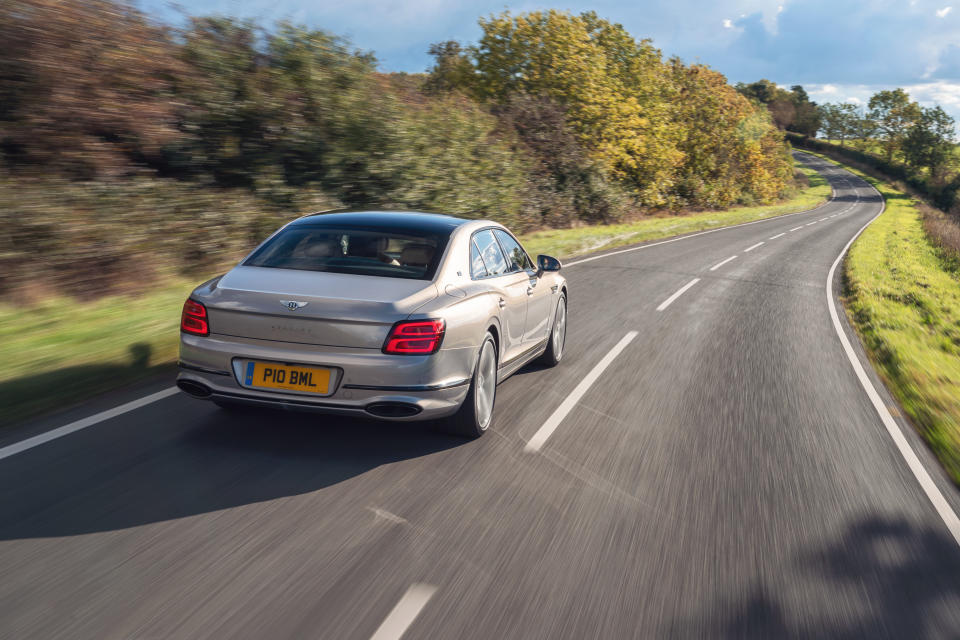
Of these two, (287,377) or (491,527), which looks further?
(287,377)

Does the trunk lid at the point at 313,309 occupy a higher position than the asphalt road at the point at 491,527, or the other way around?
the trunk lid at the point at 313,309

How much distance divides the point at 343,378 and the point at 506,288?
6.12ft

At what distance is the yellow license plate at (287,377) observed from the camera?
4.31 metres

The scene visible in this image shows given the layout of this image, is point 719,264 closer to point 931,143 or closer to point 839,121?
point 931,143

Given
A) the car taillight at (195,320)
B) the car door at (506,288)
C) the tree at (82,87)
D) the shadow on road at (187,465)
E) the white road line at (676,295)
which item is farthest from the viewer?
the white road line at (676,295)

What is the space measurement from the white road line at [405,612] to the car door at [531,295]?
3331 millimetres

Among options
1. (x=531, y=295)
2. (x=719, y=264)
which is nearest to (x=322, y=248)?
(x=531, y=295)

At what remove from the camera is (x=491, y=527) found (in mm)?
3766

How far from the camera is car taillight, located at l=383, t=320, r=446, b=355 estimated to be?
431 cm

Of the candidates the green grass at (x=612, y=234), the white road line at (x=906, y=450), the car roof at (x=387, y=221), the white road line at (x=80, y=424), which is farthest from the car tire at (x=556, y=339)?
the green grass at (x=612, y=234)

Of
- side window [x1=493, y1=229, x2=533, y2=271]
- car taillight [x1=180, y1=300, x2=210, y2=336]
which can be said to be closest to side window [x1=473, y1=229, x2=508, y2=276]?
side window [x1=493, y1=229, x2=533, y2=271]

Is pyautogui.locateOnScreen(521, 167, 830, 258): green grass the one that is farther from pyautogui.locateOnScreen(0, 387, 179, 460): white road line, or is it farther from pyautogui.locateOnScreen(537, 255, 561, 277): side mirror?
pyautogui.locateOnScreen(0, 387, 179, 460): white road line

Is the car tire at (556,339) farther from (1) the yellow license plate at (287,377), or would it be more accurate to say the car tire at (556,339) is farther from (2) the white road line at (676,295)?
(2) the white road line at (676,295)

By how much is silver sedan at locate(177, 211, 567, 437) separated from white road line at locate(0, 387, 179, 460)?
0.96m
